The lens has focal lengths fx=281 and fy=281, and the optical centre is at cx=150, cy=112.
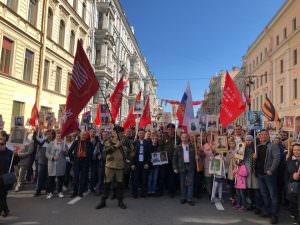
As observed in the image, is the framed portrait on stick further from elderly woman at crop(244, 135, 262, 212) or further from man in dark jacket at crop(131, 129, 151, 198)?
man in dark jacket at crop(131, 129, 151, 198)

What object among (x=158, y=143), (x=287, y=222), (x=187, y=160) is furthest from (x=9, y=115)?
(x=287, y=222)

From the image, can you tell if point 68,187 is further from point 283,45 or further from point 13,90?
point 283,45

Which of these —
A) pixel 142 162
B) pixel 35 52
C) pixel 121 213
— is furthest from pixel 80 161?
pixel 35 52

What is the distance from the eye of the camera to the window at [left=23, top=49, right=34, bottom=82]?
2053 centimetres

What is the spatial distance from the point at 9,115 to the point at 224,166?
15555mm

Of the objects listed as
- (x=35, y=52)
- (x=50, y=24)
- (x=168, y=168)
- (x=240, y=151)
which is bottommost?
(x=168, y=168)

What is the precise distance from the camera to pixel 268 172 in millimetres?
6094

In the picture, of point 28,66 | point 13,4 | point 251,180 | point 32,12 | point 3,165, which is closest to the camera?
point 3,165

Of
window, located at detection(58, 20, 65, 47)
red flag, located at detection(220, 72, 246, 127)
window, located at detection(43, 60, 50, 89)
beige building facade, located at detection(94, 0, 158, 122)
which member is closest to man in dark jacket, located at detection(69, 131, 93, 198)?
red flag, located at detection(220, 72, 246, 127)

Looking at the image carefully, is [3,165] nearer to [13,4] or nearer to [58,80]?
[13,4]

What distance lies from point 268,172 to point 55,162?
5697mm

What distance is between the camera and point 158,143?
29.2ft

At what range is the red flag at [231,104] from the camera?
9266 millimetres

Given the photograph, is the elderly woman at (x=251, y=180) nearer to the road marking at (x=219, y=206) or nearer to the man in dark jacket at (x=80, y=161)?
the road marking at (x=219, y=206)
